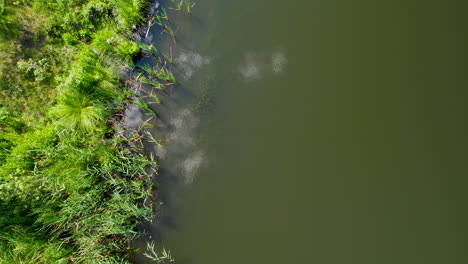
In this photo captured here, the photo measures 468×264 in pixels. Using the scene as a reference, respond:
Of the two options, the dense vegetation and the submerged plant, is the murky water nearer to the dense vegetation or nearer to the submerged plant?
the submerged plant

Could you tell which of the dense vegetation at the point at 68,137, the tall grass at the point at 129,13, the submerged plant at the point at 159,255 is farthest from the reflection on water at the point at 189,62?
the submerged plant at the point at 159,255

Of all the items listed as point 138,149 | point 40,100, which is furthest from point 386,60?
point 40,100

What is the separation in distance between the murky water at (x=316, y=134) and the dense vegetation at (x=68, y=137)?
1.74 feet

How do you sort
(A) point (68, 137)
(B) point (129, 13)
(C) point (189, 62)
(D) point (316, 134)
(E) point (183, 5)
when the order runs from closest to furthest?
1. (A) point (68, 137)
2. (D) point (316, 134)
3. (B) point (129, 13)
4. (C) point (189, 62)
5. (E) point (183, 5)

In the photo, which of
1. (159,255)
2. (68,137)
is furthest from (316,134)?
(68,137)

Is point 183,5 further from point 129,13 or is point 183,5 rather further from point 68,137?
point 68,137

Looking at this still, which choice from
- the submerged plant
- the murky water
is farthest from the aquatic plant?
the submerged plant

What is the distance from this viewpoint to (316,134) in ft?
12.1

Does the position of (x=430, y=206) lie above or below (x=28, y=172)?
below

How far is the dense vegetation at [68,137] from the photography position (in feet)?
10.6

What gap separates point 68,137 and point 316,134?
3.46m

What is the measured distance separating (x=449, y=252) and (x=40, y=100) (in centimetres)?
611

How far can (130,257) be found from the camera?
351 centimetres

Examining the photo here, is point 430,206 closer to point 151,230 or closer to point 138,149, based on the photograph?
point 151,230
